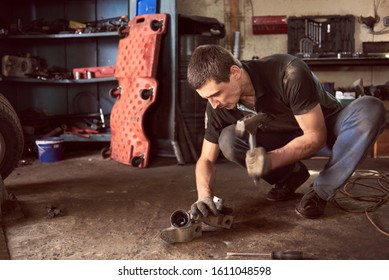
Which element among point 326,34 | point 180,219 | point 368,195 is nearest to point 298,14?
point 326,34

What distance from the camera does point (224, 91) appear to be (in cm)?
161

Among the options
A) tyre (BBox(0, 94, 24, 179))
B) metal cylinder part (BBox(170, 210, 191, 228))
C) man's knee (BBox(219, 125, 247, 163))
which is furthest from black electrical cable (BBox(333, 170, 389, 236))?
tyre (BBox(0, 94, 24, 179))

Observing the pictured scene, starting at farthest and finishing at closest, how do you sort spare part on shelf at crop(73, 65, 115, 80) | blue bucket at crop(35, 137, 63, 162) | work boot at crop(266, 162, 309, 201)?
1. spare part on shelf at crop(73, 65, 115, 80)
2. blue bucket at crop(35, 137, 63, 162)
3. work boot at crop(266, 162, 309, 201)

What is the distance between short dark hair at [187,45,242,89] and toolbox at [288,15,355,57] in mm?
3126

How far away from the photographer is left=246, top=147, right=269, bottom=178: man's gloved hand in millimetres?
1336

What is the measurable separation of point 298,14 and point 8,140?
343cm

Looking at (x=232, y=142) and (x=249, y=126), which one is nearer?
(x=249, y=126)

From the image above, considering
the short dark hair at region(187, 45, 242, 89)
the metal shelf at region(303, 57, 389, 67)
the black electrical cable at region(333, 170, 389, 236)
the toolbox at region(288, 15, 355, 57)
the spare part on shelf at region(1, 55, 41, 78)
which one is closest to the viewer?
the short dark hair at region(187, 45, 242, 89)

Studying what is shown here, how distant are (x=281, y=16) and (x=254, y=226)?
132 inches

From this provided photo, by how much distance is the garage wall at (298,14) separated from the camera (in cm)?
452

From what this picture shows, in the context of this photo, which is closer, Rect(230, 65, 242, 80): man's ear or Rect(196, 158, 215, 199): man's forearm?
Rect(230, 65, 242, 80): man's ear

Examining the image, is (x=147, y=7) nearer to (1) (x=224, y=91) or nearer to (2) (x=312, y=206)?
(1) (x=224, y=91)

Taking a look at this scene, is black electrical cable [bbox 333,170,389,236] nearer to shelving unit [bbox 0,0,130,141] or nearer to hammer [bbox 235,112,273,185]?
hammer [bbox 235,112,273,185]

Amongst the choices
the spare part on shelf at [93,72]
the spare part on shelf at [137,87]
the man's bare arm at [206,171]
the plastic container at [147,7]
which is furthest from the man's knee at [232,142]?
the spare part on shelf at [93,72]
